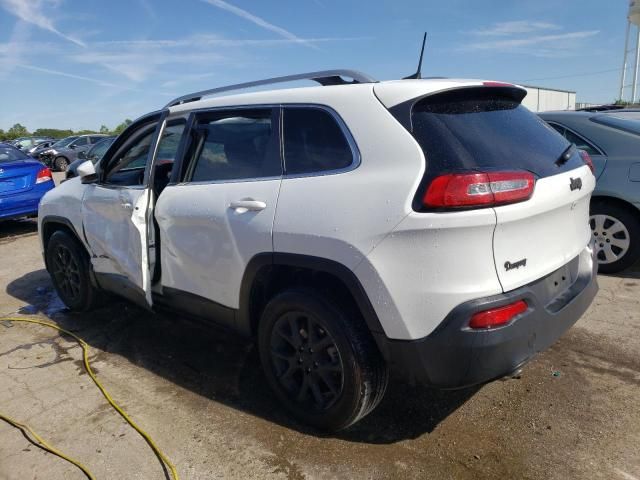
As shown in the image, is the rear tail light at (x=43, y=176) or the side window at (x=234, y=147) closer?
the side window at (x=234, y=147)

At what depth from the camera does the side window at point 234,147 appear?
295 centimetres

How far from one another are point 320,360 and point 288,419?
51cm

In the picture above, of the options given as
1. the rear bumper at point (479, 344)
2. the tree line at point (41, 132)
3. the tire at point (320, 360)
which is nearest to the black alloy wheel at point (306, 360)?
the tire at point (320, 360)

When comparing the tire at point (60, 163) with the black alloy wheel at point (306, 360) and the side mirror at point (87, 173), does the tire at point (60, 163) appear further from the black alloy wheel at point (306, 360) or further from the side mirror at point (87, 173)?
the black alloy wheel at point (306, 360)

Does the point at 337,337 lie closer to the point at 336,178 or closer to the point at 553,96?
the point at 336,178

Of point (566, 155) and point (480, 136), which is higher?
point (480, 136)

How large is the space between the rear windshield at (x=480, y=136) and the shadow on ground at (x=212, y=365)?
4.83 feet

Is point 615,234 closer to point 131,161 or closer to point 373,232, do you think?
point 373,232

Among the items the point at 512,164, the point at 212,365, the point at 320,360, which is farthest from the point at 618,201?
the point at 212,365

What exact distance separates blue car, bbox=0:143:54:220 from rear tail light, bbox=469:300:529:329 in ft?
27.4

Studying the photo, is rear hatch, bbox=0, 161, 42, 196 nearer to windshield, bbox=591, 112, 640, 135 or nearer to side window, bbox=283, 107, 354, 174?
side window, bbox=283, 107, 354, 174

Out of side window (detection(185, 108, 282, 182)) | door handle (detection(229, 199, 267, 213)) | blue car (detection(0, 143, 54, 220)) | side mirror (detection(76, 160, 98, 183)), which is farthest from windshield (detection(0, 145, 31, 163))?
door handle (detection(229, 199, 267, 213))

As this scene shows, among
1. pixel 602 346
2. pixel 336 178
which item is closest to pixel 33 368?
pixel 336 178

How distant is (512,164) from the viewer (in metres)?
2.39
